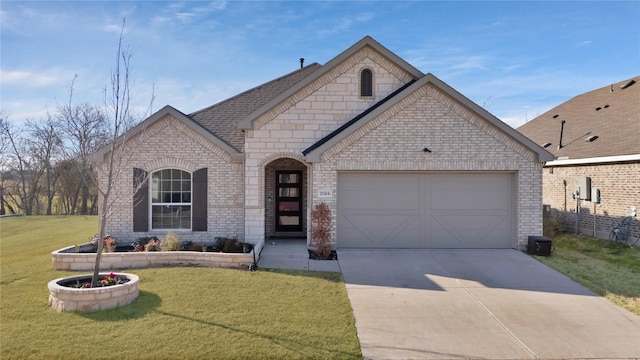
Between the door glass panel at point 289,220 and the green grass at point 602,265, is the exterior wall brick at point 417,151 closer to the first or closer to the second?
the green grass at point 602,265

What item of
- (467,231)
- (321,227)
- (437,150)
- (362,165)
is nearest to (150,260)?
(321,227)

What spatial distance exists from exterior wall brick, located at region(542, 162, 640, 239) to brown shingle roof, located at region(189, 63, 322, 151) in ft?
37.3

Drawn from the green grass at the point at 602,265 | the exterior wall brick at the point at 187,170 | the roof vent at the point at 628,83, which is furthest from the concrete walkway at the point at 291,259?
the roof vent at the point at 628,83

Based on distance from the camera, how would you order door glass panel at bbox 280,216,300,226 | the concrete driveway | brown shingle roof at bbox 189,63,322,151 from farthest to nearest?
door glass panel at bbox 280,216,300,226 → brown shingle roof at bbox 189,63,322,151 → the concrete driveway

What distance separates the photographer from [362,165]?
12.4 metres

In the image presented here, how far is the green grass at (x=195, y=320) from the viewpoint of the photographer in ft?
19.0

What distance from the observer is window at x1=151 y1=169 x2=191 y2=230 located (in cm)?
1330

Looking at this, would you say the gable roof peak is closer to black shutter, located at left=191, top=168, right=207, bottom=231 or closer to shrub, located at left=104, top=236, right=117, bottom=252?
black shutter, located at left=191, top=168, right=207, bottom=231

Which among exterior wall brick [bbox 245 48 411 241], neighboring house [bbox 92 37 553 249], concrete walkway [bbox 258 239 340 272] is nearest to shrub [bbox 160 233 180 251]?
neighboring house [bbox 92 37 553 249]

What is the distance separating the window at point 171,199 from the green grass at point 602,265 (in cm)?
1068

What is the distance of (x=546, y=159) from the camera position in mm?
12508

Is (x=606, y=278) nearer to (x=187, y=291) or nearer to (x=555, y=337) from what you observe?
(x=555, y=337)

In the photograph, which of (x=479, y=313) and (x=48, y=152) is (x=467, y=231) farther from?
(x=48, y=152)

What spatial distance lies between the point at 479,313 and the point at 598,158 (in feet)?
34.7
